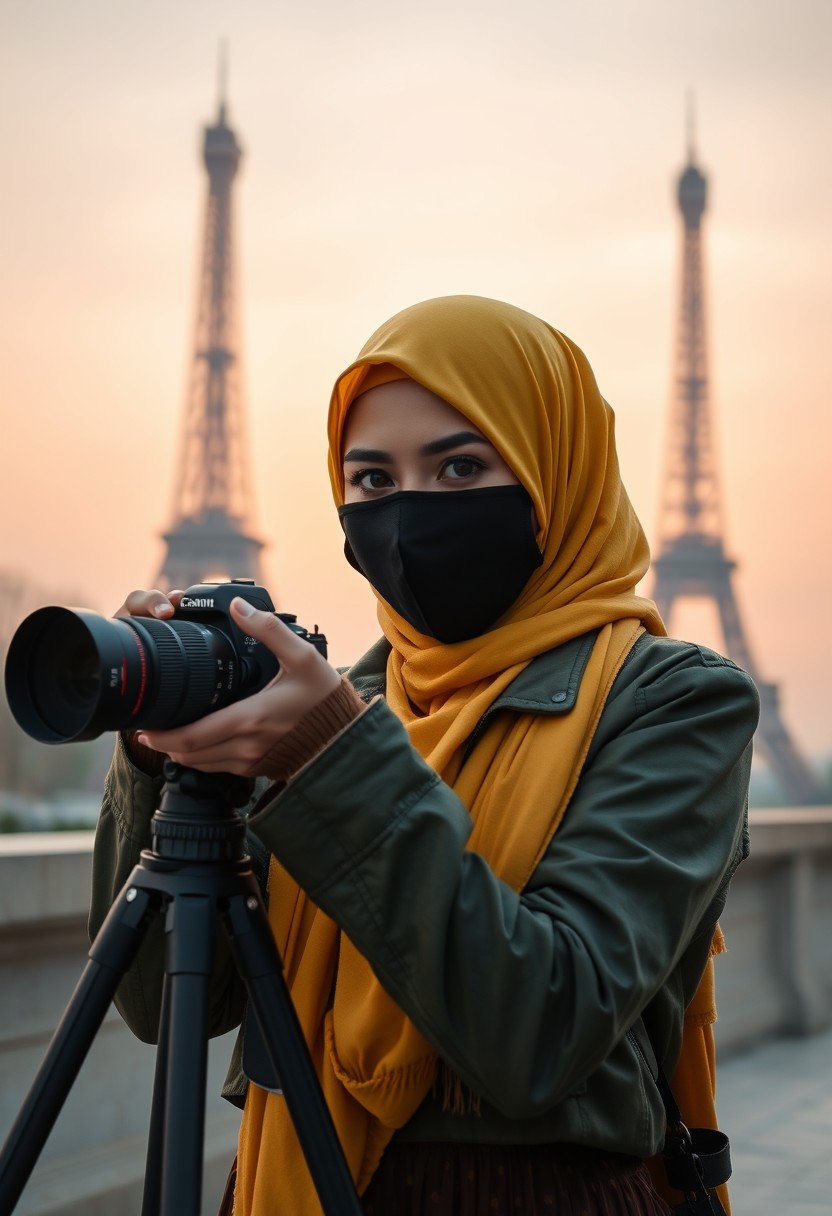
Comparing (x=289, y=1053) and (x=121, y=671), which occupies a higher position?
(x=121, y=671)

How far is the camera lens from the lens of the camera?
1.21 metres

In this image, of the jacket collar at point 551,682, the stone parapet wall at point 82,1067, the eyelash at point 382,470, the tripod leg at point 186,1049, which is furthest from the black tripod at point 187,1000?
the stone parapet wall at point 82,1067

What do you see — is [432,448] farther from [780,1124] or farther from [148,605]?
[780,1124]

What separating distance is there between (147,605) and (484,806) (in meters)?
0.42

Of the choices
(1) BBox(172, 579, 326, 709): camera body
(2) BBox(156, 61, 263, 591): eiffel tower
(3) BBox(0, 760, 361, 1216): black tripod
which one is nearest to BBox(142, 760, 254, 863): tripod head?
(3) BBox(0, 760, 361, 1216): black tripod

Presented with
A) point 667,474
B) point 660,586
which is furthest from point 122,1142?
point 667,474

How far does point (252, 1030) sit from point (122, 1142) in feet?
6.40

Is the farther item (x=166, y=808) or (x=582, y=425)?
(x=582, y=425)

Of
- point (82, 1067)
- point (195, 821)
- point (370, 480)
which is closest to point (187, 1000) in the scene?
point (195, 821)

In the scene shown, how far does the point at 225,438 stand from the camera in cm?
2981

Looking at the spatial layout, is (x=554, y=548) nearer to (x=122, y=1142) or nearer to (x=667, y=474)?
(x=122, y=1142)

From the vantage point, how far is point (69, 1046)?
1310mm

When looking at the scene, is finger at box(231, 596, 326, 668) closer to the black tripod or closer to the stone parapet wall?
the black tripod

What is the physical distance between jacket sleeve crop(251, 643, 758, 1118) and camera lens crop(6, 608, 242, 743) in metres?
0.13
